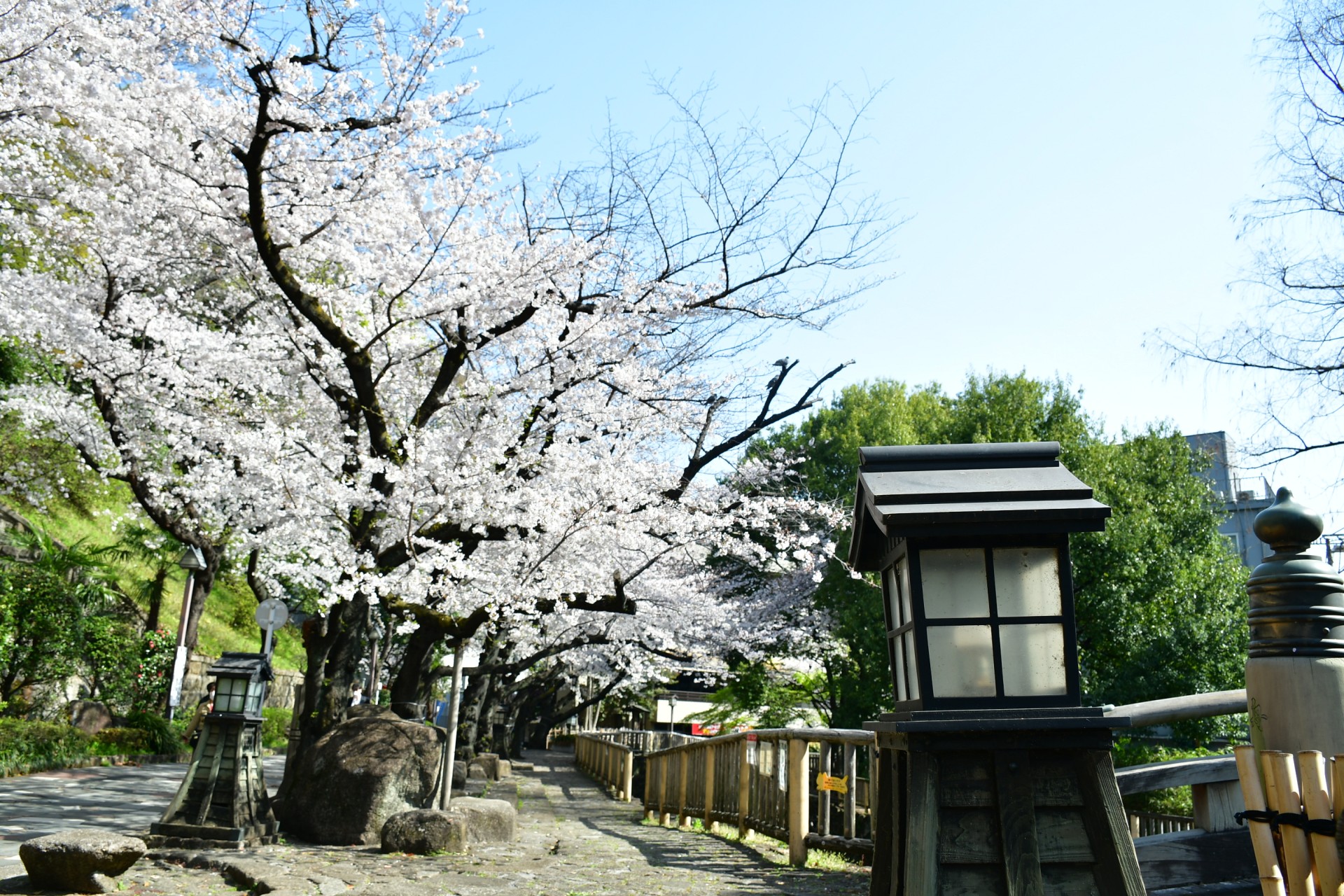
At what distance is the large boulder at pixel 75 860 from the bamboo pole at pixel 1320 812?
20.2ft

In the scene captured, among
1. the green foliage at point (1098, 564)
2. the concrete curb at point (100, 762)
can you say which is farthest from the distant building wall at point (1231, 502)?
the concrete curb at point (100, 762)

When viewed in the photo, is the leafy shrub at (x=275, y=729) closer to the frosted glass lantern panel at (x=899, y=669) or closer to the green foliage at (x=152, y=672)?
the green foliage at (x=152, y=672)

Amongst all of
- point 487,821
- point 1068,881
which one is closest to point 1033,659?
point 1068,881

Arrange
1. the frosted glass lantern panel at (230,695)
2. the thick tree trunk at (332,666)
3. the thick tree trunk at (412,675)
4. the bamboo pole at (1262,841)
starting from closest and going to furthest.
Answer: the bamboo pole at (1262,841) < the frosted glass lantern panel at (230,695) < the thick tree trunk at (332,666) < the thick tree trunk at (412,675)

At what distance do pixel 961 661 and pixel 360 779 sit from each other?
7.39 meters

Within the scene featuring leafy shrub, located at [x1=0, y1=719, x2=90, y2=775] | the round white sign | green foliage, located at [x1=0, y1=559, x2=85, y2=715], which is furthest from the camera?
green foliage, located at [x1=0, y1=559, x2=85, y2=715]

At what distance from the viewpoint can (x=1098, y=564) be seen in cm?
1825

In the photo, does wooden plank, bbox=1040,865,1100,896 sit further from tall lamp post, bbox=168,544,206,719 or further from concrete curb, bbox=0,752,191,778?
tall lamp post, bbox=168,544,206,719

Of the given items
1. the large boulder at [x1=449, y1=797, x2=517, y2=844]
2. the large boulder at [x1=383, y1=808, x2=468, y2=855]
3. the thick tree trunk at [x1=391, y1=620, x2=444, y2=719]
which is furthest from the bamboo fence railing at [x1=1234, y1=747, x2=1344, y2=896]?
the thick tree trunk at [x1=391, y1=620, x2=444, y2=719]

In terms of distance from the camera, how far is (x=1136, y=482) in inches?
797

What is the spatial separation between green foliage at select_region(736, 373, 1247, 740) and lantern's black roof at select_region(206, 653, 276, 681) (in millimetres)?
11310

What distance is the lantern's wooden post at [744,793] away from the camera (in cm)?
889

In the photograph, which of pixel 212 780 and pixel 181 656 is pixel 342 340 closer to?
pixel 212 780

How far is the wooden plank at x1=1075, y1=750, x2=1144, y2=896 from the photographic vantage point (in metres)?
2.97
